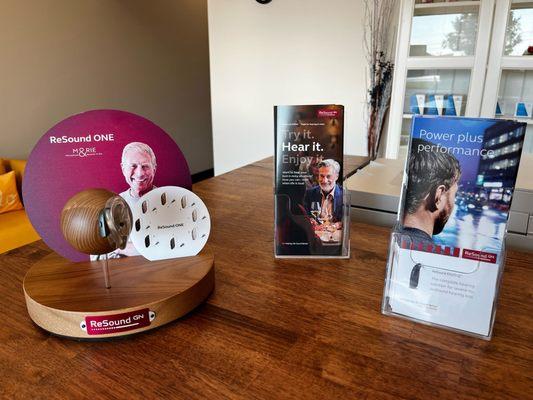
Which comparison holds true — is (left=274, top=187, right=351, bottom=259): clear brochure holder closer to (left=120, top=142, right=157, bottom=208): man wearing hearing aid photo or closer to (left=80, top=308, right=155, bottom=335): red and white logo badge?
(left=120, top=142, right=157, bottom=208): man wearing hearing aid photo

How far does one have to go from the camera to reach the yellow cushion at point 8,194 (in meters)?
2.85

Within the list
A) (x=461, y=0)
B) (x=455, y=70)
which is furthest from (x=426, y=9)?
(x=455, y=70)

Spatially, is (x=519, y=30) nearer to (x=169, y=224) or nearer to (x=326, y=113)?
(x=326, y=113)

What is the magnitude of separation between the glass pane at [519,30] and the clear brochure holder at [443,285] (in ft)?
8.70

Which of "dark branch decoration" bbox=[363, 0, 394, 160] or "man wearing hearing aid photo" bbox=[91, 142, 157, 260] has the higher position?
"dark branch decoration" bbox=[363, 0, 394, 160]

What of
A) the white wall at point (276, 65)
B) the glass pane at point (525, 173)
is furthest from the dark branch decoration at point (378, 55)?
the glass pane at point (525, 173)

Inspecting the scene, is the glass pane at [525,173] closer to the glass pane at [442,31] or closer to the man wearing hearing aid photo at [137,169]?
A: the man wearing hearing aid photo at [137,169]

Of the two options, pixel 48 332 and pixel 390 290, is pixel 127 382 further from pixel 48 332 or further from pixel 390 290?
pixel 390 290

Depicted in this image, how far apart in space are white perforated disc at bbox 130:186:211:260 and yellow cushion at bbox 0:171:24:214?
258 centimetres

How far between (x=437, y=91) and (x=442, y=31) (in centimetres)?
42

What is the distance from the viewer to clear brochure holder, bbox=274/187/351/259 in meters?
0.94

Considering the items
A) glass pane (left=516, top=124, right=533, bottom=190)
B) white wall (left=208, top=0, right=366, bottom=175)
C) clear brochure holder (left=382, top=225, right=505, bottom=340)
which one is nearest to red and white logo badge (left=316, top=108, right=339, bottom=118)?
clear brochure holder (left=382, top=225, right=505, bottom=340)

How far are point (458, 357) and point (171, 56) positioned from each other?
201 inches

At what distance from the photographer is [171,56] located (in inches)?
201
